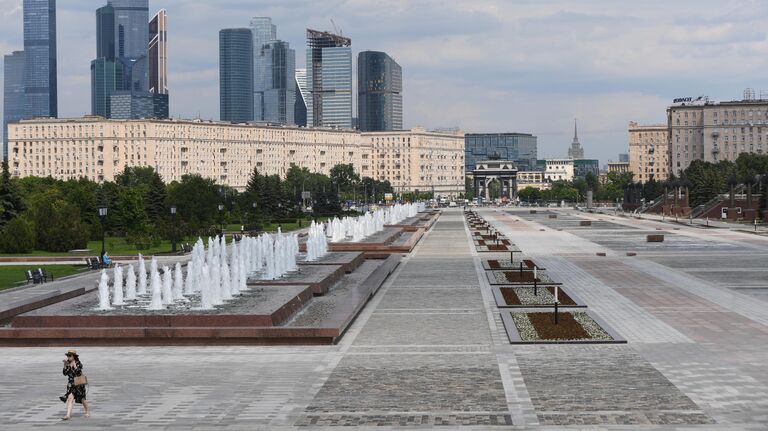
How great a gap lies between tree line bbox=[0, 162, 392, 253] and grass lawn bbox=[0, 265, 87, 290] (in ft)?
9.55

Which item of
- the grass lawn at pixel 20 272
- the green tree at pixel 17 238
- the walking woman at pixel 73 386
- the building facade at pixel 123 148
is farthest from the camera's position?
the building facade at pixel 123 148

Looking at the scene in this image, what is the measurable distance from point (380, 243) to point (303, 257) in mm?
8294

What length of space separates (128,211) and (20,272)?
1048 inches

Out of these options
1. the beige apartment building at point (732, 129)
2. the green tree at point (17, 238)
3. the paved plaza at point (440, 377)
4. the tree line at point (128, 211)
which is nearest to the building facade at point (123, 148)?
the tree line at point (128, 211)

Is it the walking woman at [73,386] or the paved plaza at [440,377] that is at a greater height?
the walking woman at [73,386]

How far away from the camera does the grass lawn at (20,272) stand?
109ft

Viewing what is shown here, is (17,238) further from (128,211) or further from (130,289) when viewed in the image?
(130,289)

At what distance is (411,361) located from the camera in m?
17.5

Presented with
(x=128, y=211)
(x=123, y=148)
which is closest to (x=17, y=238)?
(x=128, y=211)

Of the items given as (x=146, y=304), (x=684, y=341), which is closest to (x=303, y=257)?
(x=146, y=304)

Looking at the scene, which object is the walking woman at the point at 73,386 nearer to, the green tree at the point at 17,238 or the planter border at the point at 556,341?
the planter border at the point at 556,341

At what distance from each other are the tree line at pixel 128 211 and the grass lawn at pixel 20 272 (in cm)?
291

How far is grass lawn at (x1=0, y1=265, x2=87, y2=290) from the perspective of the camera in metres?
33.3

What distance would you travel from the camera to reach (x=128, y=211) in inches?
2517
